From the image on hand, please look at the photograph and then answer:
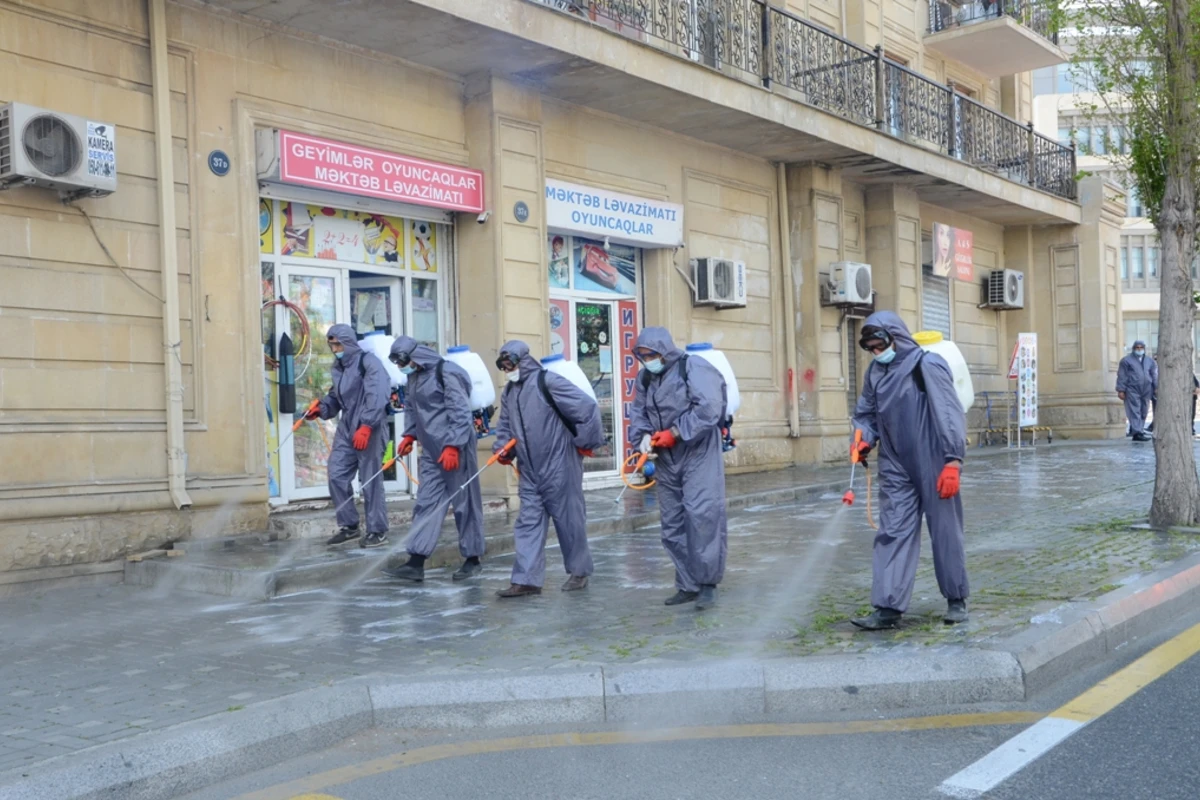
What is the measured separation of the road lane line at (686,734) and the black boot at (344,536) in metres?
4.70

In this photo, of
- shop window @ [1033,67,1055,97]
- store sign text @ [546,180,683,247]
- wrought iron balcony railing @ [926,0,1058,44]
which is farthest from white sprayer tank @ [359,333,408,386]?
shop window @ [1033,67,1055,97]

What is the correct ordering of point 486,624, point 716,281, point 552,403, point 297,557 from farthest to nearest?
point 716,281 → point 297,557 → point 552,403 → point 486,624

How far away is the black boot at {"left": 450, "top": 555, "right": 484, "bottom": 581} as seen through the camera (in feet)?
28.4

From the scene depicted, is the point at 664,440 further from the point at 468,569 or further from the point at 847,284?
the point at 847,284

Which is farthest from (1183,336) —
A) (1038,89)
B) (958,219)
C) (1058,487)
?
(1038,89)

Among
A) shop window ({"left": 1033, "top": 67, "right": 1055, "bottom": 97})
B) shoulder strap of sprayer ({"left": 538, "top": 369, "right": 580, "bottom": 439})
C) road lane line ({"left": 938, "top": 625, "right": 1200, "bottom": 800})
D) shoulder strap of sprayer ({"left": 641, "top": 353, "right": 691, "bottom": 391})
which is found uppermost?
shop window ({"left": 1033, "top": 67, "right": 1055, "bottom": 97})

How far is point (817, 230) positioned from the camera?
17.2 metres

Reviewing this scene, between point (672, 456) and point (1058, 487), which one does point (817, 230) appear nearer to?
point (1058, 487)

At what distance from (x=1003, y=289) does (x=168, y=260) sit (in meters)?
17.4

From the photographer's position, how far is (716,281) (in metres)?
15.3

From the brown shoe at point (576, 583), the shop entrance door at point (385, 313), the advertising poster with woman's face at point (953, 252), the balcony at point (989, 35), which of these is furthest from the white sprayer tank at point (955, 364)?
the balcony at point (989, 35)

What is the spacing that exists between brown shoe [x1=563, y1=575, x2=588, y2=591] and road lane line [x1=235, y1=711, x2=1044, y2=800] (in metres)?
2.75

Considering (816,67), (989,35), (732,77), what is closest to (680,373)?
(732,77)

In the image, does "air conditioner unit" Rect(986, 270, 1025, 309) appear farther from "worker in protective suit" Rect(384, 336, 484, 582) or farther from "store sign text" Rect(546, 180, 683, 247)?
"worker in protective suit" Rect(384, 336, 484, 582)
